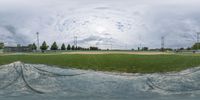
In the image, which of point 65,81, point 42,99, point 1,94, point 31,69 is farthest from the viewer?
point 31,69

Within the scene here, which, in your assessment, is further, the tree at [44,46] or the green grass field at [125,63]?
the tree at [44,46]

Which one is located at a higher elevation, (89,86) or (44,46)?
(44,46)

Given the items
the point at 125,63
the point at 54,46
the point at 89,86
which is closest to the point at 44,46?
the point at 54,46

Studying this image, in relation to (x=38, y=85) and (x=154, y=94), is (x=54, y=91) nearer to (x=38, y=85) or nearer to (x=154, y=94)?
(x=38, y=85)

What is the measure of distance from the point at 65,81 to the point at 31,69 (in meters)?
1.86

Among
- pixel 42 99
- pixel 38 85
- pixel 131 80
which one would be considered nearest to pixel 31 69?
pixel 38 85

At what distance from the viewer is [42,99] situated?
13.1 metres

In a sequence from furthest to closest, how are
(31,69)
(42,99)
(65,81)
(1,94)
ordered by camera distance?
1. (31,69)
2. (65,81)
3. (1,94)
4. (42,99)

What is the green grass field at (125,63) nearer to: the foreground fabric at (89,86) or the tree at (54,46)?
the foreground fabric at (89,86)

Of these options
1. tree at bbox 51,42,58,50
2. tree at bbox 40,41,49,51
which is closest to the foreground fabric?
tree at bbox 40,41,49,51

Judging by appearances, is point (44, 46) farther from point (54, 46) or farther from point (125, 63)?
point (125, 63)

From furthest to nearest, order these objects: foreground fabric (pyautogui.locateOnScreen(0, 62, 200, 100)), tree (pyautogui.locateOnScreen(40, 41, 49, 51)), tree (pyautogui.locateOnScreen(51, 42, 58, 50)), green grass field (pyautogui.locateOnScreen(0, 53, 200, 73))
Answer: tree (pyautogui.locateOnScreen(51, 42, 58, 50)), tree (pyautogui.locateOnScreen(40, 41, 49, 51)), green grass field (pyautogui.locateOnScreen(0, 53, 200, 73)), foreground fabric (pyautogui.locateOnScreen(0, 62, 200, 100))

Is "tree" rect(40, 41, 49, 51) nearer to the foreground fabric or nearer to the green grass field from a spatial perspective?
the green grass field

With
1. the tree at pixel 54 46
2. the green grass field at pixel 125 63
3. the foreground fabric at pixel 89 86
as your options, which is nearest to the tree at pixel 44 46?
the tree at pixel 54 46
